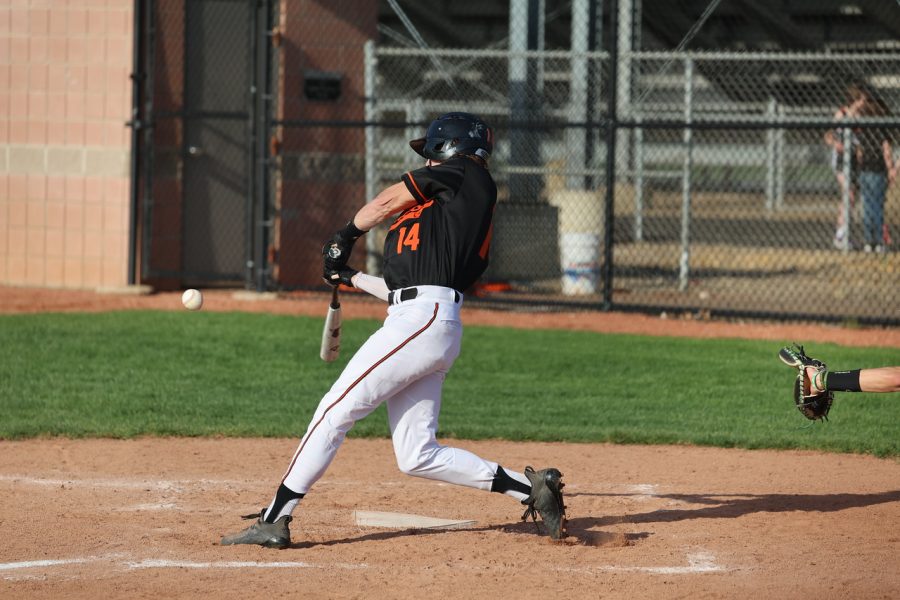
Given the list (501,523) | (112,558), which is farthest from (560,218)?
(112,558)

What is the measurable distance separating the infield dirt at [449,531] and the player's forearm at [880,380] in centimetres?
72

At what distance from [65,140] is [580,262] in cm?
596

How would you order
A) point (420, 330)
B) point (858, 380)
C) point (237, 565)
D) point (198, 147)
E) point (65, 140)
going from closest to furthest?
point (237, 565)
point (420, 330)
point (858, 380)
point (65, 140)
point (198, 147)

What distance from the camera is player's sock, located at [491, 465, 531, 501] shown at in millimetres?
5855

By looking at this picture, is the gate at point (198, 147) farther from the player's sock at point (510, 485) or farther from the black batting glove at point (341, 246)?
the player's sock at point (510, 485)

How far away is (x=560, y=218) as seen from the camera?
15.7 metres

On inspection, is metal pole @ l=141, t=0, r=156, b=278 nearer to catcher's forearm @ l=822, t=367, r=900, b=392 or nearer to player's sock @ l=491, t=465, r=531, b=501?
player's sock @ l=491, t=465, r=531, b=501

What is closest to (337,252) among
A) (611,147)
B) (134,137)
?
(611,147)

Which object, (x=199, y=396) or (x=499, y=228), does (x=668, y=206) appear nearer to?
(x=499, y=228)

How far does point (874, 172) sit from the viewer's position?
16.3 metres

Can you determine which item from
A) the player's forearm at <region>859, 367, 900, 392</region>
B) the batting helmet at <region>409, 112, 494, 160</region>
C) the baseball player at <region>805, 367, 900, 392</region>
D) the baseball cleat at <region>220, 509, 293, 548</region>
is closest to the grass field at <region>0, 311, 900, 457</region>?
the baseball player at <region>805, 367, 900, 392</region>

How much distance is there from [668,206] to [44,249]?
1429 cm

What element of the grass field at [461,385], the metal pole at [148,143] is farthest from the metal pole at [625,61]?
the metal pole at [148,143]

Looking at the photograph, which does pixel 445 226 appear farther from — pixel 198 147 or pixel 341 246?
pixel 198 147
